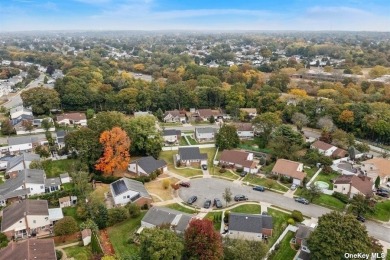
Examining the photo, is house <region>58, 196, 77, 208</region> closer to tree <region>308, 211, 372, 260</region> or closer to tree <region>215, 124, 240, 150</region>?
tree <region>215, 124, 240, 150</region>

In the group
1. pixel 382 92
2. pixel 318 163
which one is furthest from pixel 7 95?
pixel 382 92

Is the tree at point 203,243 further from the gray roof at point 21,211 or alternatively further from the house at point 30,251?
the gray roof at point 21,211

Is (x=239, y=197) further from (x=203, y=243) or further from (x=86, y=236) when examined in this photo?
(x=86, y=236)

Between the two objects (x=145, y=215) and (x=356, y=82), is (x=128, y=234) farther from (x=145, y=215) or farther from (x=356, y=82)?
(x=356, y=82)

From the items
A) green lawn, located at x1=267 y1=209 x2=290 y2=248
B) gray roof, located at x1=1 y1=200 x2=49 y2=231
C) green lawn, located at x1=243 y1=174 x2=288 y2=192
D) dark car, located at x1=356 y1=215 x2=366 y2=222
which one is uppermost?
gray roof, located at x1=1 y1=200 x2=49 y2=231

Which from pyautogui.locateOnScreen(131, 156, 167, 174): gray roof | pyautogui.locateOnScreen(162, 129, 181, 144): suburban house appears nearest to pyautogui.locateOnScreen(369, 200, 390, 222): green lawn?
pyautogui.locateOnScreen(131, 156, 167, 174): gray roof
